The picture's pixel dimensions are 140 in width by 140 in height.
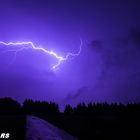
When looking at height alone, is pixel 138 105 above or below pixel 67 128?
above

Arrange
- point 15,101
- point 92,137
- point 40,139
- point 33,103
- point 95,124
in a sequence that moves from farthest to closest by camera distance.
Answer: point 33,103 < point 15,101 < point 95,124 < point 92,137 < point 40,139

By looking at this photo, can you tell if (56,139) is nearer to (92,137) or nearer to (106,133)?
(92,137)

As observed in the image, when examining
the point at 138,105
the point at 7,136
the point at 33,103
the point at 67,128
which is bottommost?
the point at 7,136

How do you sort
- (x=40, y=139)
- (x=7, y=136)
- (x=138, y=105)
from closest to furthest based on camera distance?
1. (x=7, y=136)
2. (x=40, y=139)
3. (x=138, y=105)

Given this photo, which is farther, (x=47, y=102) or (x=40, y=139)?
(x=47, y=102)

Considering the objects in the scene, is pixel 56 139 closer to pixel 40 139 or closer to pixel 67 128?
pixel 40 139

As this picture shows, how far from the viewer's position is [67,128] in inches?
928

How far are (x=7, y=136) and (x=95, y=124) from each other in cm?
1288

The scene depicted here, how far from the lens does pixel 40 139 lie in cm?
1474

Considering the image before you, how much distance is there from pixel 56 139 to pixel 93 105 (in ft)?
187

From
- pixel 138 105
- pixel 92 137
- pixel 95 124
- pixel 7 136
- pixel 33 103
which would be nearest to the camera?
pixel 7 136

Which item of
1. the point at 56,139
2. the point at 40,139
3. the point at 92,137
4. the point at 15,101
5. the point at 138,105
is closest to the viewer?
the point at 40,139

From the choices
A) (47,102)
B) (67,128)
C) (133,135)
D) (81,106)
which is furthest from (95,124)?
(47,102)

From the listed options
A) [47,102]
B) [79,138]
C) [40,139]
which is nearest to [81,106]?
[47,102]
